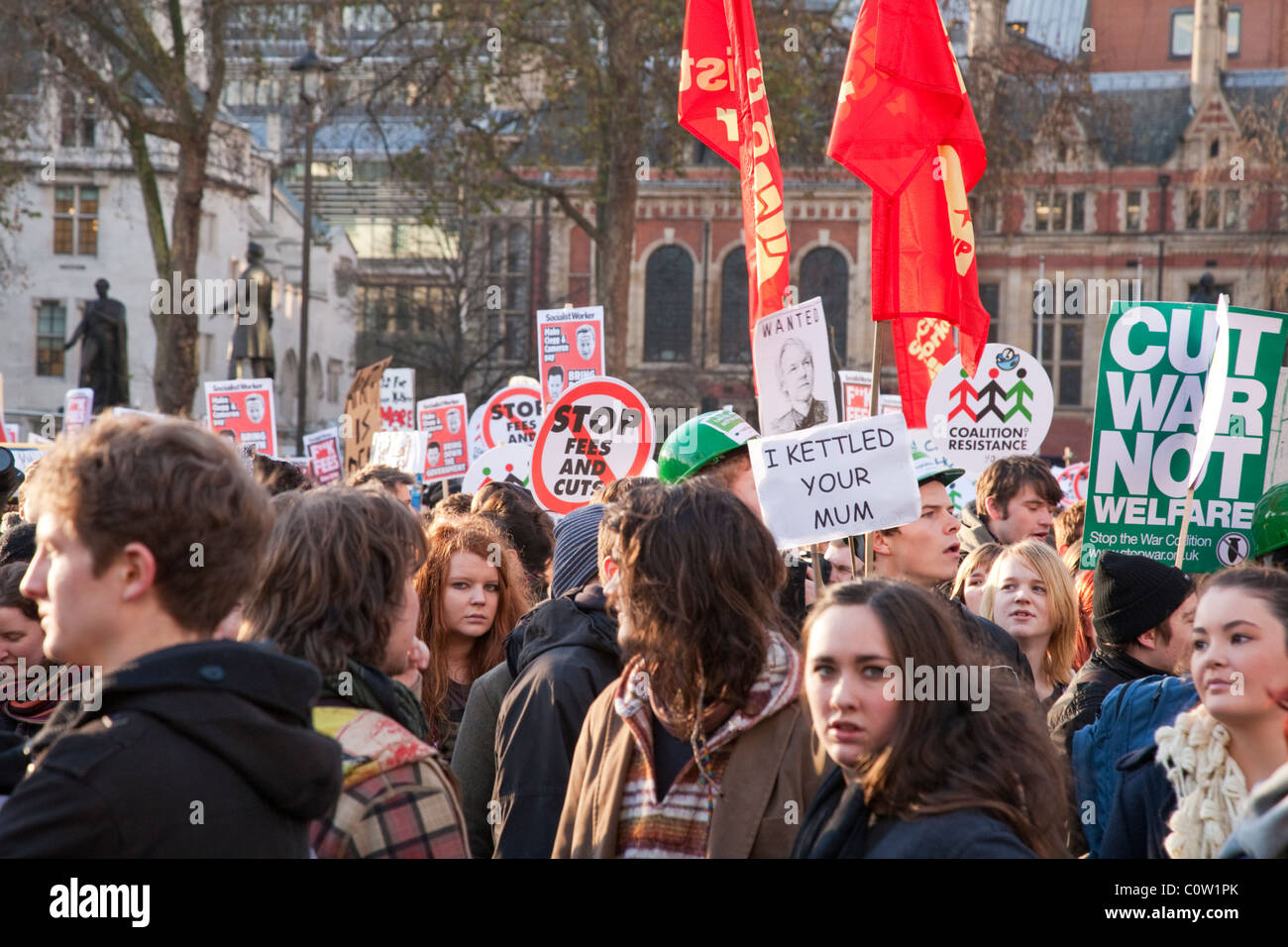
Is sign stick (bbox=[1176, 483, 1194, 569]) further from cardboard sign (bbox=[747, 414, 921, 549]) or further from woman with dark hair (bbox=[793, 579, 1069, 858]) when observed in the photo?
woman with dark hair (bbox=[793, 579, 1069, 858])

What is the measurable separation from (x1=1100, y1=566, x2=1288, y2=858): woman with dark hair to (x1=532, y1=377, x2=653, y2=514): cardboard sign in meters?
5.21

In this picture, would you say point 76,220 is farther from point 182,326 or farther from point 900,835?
point 900,835

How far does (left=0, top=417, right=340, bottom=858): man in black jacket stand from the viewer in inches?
83.4

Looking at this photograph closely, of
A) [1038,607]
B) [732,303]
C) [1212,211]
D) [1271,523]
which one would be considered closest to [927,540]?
[1038,607]

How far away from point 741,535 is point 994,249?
4654 centimetres

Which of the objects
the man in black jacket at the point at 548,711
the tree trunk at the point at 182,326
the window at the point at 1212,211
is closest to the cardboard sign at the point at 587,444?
Answer: the man in black jacket at the point at 548,711

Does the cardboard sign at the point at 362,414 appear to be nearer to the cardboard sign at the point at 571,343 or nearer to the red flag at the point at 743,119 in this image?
the cardboard sign at the point at 571,343

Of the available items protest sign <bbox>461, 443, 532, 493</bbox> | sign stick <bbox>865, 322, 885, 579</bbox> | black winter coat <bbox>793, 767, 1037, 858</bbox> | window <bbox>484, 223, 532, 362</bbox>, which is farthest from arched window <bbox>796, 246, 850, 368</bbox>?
black winter coat <bbox>793, 767, 1037, 858</bbox>

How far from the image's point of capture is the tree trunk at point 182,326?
21375 millimetres

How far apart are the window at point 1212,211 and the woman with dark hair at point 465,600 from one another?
44.3 metres

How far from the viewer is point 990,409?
9836 millimetres

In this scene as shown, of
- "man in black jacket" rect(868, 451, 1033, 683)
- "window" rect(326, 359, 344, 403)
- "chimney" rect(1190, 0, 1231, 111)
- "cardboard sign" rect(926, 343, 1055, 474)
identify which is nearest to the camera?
"man in black jacket" rect(868, 451, 1033, 683)
